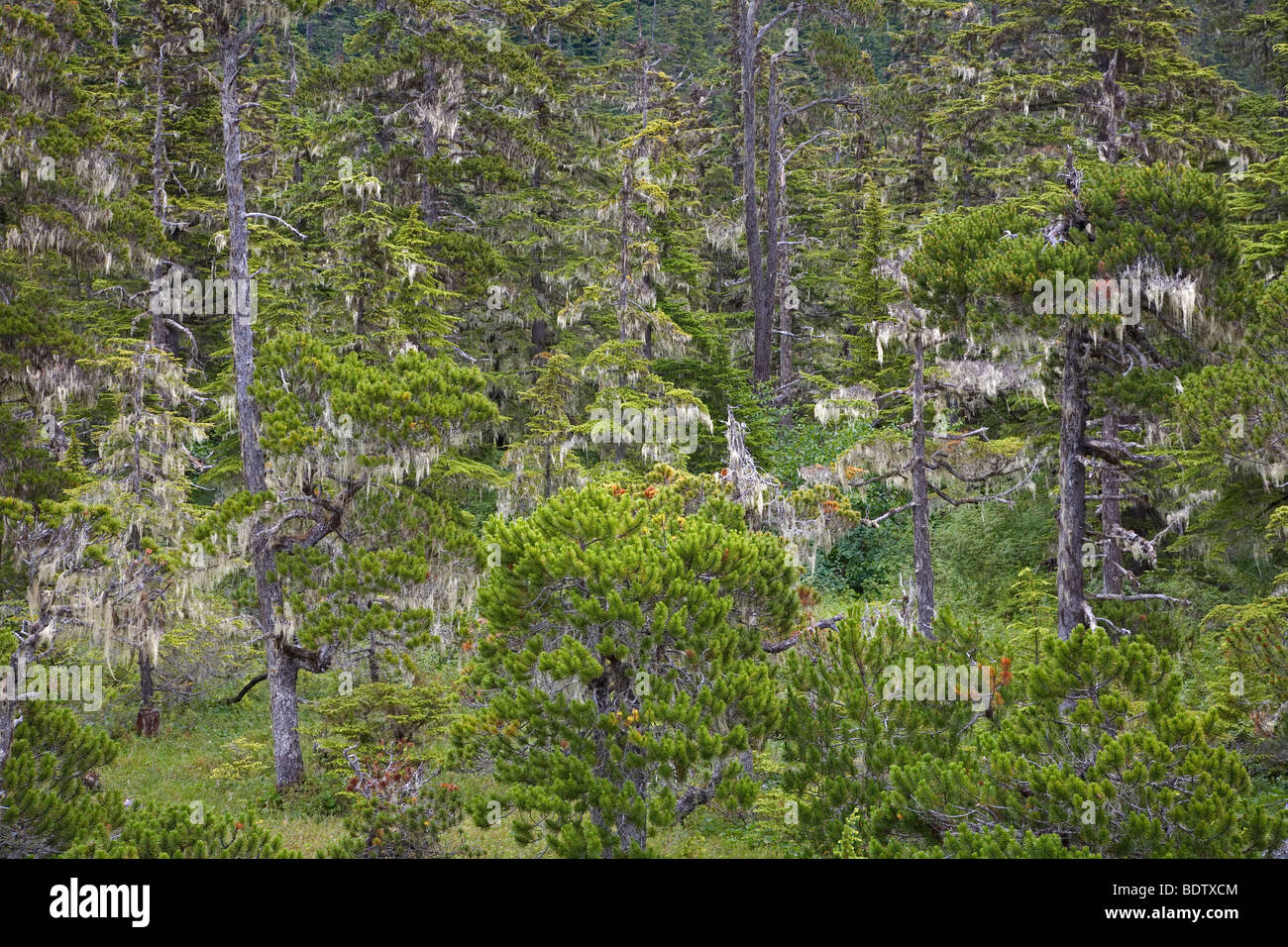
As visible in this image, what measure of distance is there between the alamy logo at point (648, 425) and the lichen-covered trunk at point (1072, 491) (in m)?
9.47

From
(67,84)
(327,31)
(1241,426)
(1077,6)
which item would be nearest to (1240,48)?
(1077,6)

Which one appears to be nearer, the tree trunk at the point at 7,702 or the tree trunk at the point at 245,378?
the tree trunk at the point at 7,702

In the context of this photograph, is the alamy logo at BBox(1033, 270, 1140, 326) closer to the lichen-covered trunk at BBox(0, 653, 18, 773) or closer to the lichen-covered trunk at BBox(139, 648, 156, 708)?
the lichen-covered trunk at BBox(0, 653, 18, 773)

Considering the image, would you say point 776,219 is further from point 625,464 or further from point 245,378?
point 245,378

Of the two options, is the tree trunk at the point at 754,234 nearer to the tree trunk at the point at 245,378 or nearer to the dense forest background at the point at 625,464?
the dense forest background at the point at 625,464

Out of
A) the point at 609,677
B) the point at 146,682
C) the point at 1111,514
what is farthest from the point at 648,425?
the point at 146,682

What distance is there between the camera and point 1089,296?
35.0 ft

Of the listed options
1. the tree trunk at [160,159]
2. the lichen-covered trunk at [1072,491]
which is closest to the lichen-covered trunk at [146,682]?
the tree trunk at [160,159]

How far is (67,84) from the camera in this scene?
16578 millimetres

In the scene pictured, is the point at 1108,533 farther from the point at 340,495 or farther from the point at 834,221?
the point at 834,221

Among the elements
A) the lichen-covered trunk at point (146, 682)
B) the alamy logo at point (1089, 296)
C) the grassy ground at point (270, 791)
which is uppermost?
the alamy logo at point (1089, 296)
